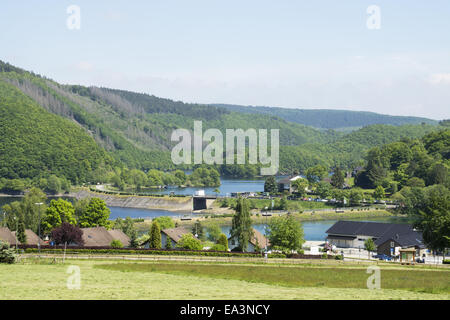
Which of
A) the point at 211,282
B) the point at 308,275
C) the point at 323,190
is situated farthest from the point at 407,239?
the point at 323,190

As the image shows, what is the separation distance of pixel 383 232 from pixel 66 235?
34.8m

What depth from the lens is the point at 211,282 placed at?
28328 mm

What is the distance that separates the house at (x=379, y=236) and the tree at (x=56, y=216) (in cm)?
2885

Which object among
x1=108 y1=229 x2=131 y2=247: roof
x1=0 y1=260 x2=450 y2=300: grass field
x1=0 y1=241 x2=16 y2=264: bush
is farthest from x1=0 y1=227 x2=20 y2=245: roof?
x1=0 y1=241 x2=16 y2=264: bush

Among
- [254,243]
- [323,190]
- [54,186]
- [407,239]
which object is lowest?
[54,186]

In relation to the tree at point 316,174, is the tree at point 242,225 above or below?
above

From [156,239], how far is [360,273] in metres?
19.7

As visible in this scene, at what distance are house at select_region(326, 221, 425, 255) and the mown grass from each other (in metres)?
25.7

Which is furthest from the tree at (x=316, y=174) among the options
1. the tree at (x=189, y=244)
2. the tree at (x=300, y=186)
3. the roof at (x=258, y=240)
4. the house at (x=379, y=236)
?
the tree at (x=189, y=244)

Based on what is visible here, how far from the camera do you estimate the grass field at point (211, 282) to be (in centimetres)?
2211

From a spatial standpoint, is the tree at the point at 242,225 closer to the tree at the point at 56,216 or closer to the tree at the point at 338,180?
the tree at the point at 56,216

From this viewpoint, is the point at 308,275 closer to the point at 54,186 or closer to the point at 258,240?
the point at 258,240
